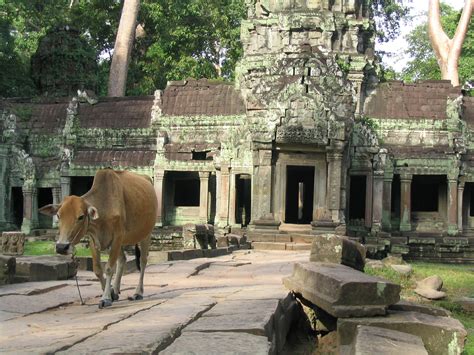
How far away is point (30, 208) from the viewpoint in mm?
24344

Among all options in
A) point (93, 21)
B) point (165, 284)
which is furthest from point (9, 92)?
point (165, 284)

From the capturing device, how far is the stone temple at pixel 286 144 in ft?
60.8

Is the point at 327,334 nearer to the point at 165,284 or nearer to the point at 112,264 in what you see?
the point at 112,264

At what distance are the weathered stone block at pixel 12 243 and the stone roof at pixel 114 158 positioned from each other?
11406 mm

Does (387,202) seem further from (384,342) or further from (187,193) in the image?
(384,342)

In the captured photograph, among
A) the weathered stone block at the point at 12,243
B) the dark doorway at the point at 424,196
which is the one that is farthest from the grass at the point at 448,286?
the dark doorway at the point at 424,196

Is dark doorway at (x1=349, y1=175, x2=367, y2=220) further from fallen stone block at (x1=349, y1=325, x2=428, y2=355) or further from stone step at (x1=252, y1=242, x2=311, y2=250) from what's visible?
fallen stone block at (x1=349, y1=325, x2=428, y2=355)

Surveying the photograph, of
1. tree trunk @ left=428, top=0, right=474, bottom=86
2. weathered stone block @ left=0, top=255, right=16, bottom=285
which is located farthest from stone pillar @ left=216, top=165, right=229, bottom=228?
weathered stone block @ left=0, top=255, right=16, bottom=285

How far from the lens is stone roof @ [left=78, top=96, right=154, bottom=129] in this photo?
2417 centimetres

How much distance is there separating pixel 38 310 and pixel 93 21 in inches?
1239

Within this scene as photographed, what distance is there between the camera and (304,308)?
686cm

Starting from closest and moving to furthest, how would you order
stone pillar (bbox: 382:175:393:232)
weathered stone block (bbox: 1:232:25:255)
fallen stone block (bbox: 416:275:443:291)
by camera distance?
fallen stone block (bbox: 416:275:443:291) < weathered stone block (bbox: 1:232:25:255) < stone pillar (bbox: 382:175:393:232)

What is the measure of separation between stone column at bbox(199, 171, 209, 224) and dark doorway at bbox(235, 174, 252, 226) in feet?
3.23

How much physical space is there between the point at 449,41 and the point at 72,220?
28.3m
